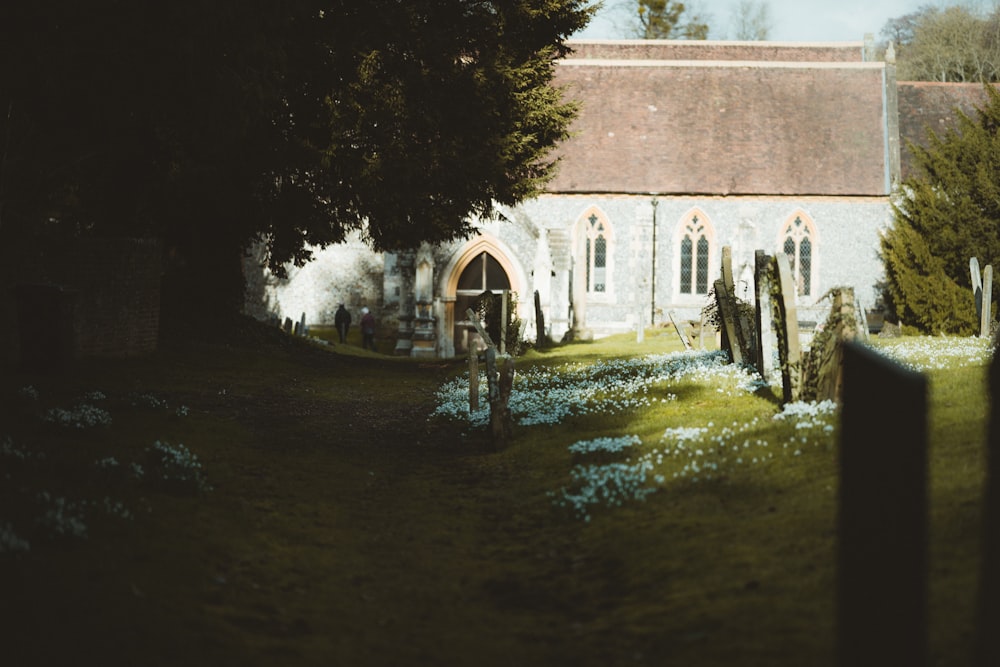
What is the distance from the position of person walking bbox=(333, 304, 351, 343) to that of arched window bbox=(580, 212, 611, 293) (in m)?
9.32

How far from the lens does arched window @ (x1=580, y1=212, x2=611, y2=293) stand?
39.8 metres

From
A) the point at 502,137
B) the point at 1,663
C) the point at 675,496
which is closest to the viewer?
the point at 1,663

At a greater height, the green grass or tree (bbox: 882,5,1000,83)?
tree (bbox: 882,5,1000,83)

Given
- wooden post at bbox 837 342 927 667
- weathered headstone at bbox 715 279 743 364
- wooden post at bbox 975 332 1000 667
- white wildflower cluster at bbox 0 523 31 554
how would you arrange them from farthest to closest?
weathered headstone at bbox 715 279 743 364, white wildflower cluster at bbox 0 523 31 554, wooden post at bbox 975 332 1000 667, wooden post at bbox 837 342 927 667

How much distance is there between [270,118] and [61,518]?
1367 centimetres

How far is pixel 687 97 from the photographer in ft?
139

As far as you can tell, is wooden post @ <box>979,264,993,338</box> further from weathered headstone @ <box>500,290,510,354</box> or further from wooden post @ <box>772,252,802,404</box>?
wooden post @ <box>772,252,802,404</box>

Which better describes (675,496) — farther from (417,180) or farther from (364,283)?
(364,283)

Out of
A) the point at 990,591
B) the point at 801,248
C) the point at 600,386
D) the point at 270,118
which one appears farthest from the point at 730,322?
the point at 801,248

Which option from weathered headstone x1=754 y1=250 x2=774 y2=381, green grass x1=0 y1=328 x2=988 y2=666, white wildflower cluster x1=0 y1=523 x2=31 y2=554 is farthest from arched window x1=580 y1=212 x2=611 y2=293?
white wildflower cluster x1=0 y1=523 x2=31 y2=554

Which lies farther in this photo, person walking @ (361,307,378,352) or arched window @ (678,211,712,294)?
arched window @ (678,211,712,294)

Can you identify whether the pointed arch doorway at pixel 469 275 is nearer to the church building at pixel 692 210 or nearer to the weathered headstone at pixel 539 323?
the church building at pixel 692 210

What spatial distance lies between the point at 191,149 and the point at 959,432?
1377 cm

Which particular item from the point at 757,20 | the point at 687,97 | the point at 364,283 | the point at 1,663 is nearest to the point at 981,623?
the point at 1,663
